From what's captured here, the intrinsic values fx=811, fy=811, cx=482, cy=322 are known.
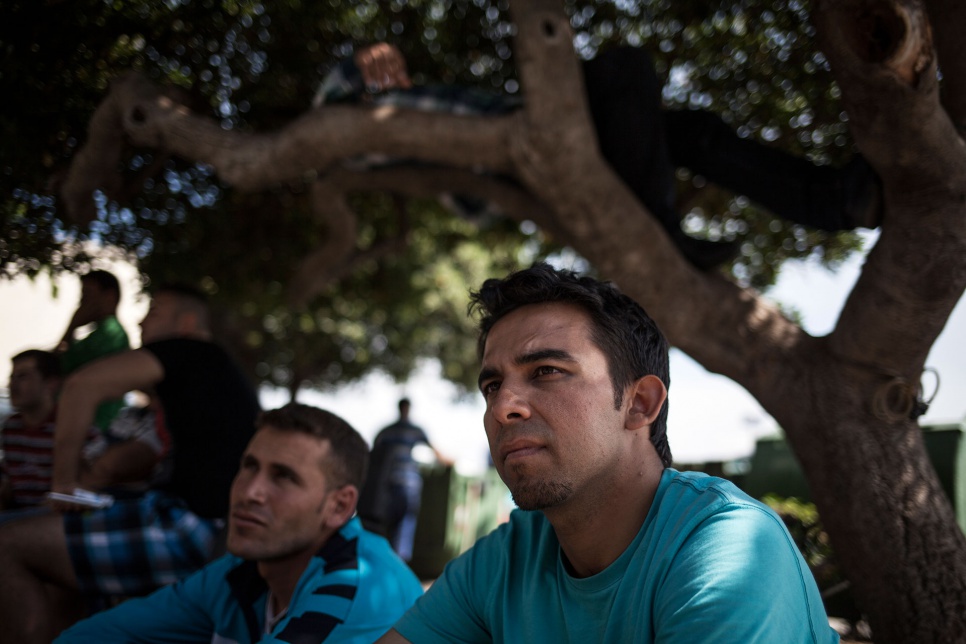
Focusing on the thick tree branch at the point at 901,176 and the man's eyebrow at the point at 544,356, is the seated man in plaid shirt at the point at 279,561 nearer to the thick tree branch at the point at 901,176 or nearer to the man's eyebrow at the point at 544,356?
the man's eyebrow at the point at 544,356

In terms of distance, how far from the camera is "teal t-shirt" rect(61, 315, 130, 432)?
4816mm

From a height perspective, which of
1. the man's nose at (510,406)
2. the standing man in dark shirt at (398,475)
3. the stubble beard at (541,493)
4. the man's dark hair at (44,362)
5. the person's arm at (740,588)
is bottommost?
the standing man in dark shirt at (398,475)

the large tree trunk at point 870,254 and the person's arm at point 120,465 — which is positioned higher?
the large tree trunk at point 870,254

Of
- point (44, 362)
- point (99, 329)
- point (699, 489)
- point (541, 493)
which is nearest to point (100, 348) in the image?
point (99, 329)

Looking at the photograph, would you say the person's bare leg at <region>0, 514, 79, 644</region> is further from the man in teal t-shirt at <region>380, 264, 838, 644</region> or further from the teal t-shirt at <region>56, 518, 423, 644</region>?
the man in teal t-shirt at <region>380, 264, 838, 644</region>

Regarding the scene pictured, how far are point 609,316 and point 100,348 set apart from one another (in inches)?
147

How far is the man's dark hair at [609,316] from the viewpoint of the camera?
2.13 meters

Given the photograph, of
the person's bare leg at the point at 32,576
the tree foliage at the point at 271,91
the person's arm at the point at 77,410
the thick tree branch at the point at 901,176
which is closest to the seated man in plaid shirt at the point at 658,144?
the thick tree branch at the point at 901,176

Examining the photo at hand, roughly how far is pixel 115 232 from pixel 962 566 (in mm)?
5546

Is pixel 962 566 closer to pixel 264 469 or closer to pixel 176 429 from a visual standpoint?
pixel 264 469

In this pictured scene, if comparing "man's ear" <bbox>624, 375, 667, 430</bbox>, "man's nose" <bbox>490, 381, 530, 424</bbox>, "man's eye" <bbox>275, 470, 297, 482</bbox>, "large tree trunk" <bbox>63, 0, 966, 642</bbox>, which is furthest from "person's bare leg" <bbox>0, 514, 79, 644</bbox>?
"man's ear" <bbox>624, 375, 667, 430</bbox>

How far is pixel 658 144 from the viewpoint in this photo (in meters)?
4.18

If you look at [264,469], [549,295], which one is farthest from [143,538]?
[549,295]

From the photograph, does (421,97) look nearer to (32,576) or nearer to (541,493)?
(32,576)
